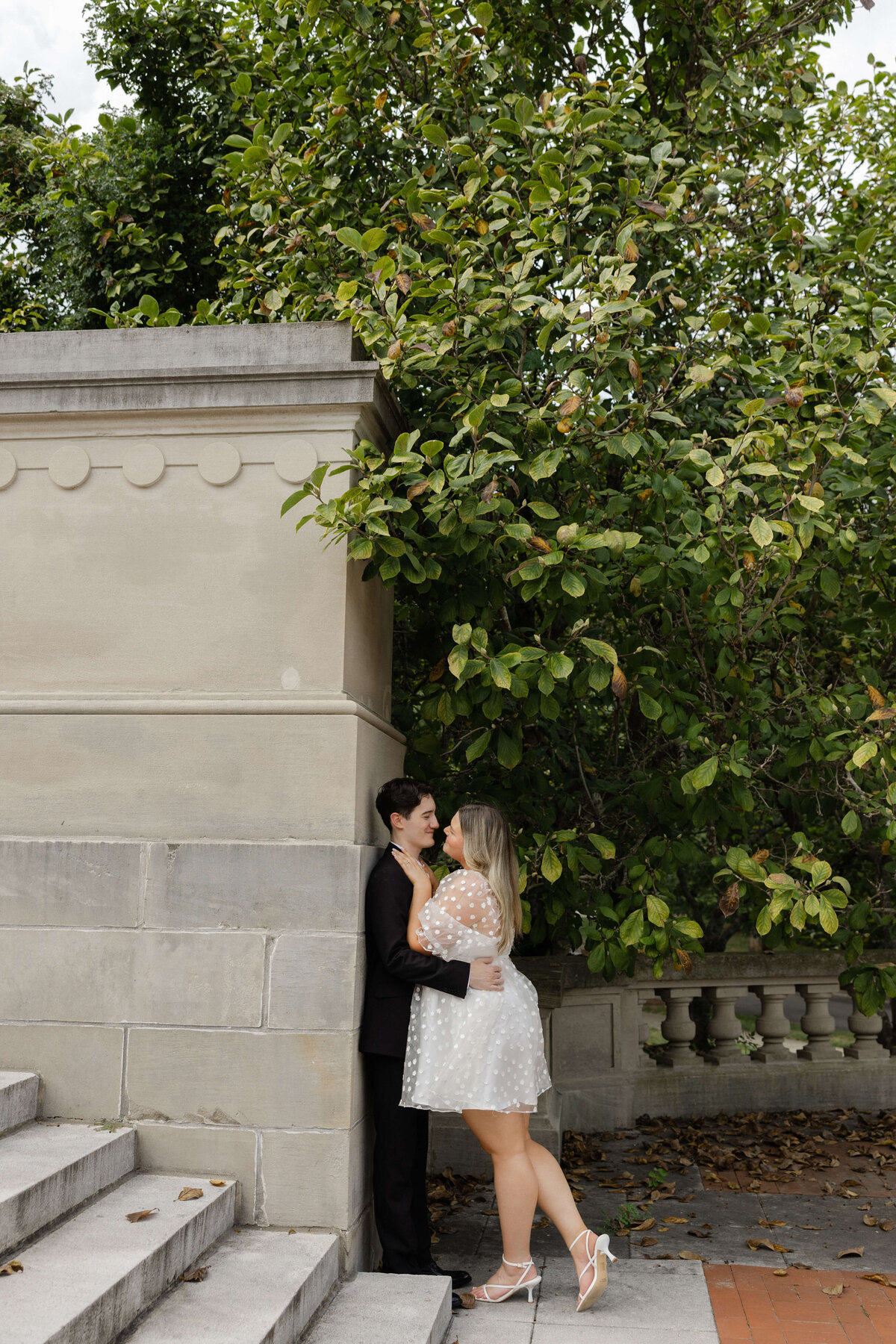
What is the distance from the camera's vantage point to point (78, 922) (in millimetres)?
4078

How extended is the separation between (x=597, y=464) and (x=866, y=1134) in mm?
5040

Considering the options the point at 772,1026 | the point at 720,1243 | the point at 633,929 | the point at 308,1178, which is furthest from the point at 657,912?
the point at 772,1026

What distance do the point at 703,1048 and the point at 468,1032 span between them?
185 inches

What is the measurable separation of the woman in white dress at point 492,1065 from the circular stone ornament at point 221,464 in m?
1.74

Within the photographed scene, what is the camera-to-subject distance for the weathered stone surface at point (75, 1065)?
13.1 feet

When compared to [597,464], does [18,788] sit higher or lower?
lower

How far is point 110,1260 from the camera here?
121 inches

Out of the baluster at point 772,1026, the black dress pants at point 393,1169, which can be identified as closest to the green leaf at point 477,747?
the black dress pants at point 393,1169

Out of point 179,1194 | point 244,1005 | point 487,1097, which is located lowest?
point 179,1194

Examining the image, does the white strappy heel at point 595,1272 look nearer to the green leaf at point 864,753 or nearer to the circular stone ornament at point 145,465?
the green leaf at point 864,753

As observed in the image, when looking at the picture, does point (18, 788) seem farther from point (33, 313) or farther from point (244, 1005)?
point (33, 313)

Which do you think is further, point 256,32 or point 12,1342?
point 256,32

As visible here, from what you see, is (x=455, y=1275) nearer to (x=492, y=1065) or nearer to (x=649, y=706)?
(x=492, y=1065)

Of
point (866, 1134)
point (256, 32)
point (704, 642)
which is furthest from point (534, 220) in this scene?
point (866, 1134)
